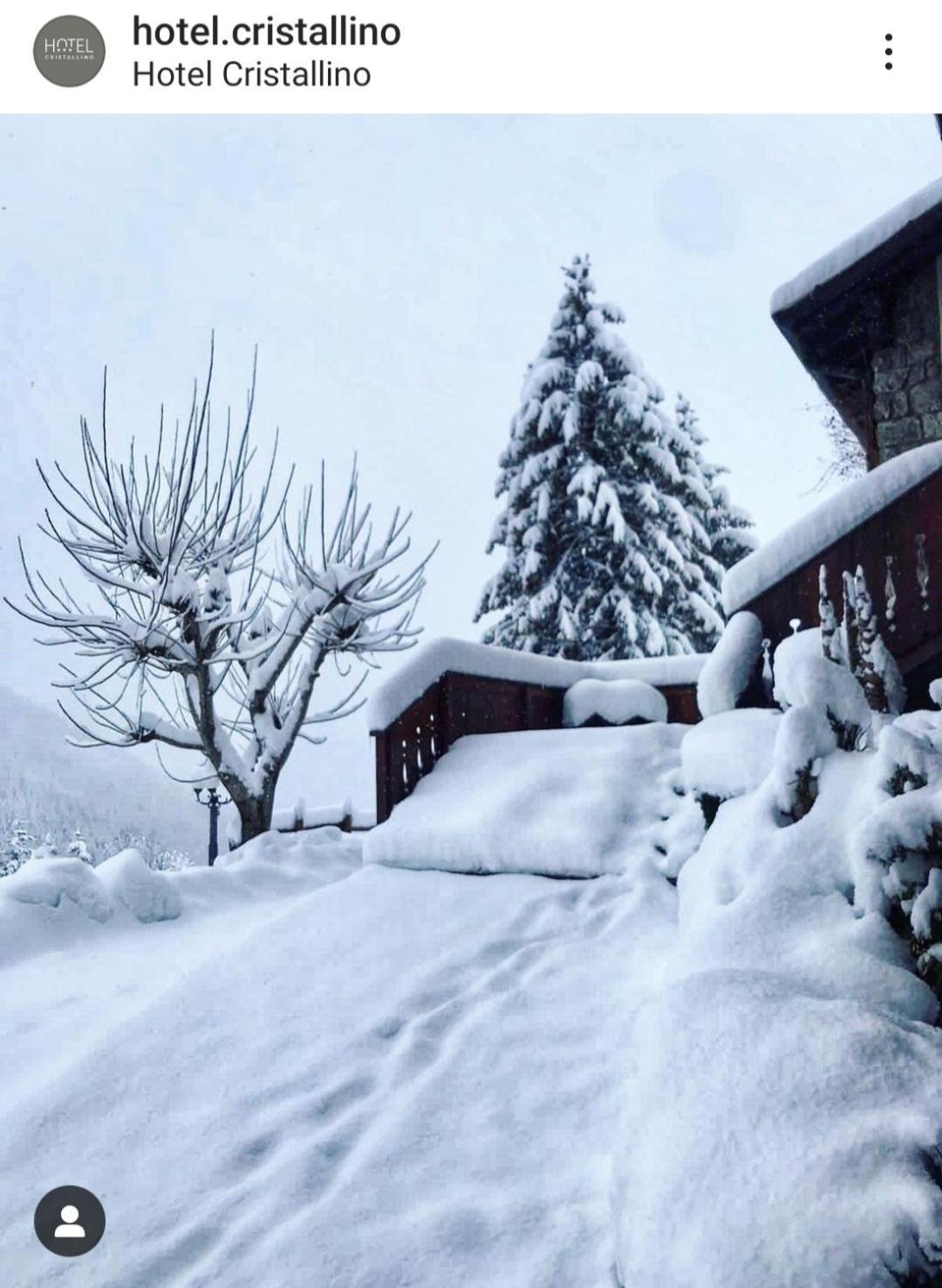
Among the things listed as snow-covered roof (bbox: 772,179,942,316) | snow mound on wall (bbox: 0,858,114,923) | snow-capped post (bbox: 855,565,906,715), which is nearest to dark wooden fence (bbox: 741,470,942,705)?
snow-capped post (bbox: 855,565,906,715)

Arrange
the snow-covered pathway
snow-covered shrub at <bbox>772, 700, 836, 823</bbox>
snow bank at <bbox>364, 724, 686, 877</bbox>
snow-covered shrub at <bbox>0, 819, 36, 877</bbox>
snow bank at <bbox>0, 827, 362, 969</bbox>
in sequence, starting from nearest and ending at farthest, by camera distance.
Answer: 1. the snow-covered pathway
2. snow-covered shrub at <bbox>772, 700, 836, 823</bbox>
3. snow bank at <bbox>364, 724, 686, 877</bbox>
4. snow bank at <bbox>0, 827, 362, 969</bbox>
5. snow-covered shrub at <bbox>0, 819, 36, 877</bbox>

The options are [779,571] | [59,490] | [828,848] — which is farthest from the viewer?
[59,490]

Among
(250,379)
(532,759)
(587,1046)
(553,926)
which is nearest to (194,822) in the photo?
(250,379)

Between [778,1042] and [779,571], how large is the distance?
3.16 meters

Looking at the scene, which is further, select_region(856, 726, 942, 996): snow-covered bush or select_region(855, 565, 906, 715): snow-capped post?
select_region(855, 565, 906, 715): snow-capped post

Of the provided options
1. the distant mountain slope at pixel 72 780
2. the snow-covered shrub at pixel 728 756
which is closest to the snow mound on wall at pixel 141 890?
the distant mountain slope at pixel 72 780

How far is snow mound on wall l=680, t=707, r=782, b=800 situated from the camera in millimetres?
3678

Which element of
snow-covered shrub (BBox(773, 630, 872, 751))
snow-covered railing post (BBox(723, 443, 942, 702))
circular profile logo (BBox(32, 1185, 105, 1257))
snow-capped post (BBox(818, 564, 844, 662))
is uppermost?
snow-covered railing post (BBox(723, 443, 942, 702))
